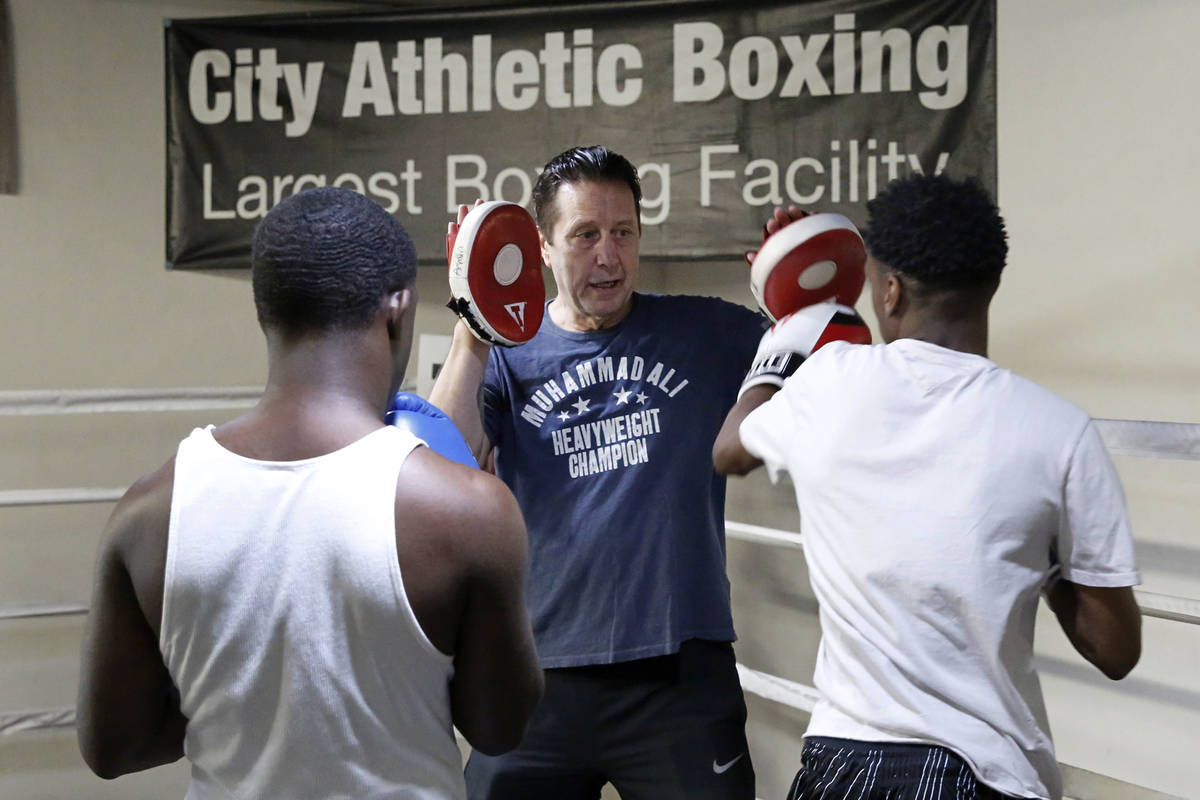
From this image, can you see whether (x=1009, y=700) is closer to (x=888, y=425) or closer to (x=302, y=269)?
(x=888, y=425)

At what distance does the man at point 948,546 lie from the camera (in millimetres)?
1106

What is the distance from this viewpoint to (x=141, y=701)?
100cm

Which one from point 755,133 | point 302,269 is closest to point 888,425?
point 302,269

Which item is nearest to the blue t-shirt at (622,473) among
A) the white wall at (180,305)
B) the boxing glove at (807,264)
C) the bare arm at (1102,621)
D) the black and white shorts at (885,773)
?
the boxing glove at (807,264)

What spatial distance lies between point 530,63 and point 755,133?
2.17 ft

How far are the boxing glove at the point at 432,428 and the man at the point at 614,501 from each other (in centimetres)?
51

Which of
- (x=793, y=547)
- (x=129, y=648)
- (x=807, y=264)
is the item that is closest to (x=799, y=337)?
(x=807, y=264)

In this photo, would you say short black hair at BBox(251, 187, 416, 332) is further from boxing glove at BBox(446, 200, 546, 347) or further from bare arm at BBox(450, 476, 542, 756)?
boxing glove at BBox(446, 200, 546, 347)

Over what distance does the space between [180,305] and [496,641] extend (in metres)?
2.79

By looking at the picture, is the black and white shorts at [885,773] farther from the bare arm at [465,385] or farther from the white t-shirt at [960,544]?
the bare arm at [465,385]

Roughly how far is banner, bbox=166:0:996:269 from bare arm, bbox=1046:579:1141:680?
69.2 inches

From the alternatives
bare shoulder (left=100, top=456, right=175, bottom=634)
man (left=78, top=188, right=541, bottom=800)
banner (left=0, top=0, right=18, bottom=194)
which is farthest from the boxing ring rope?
bare shoulder (left=100, top=456, right=175, bottom=634)

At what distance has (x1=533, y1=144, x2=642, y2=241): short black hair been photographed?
1881 mm

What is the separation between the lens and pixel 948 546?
111 centimetres
